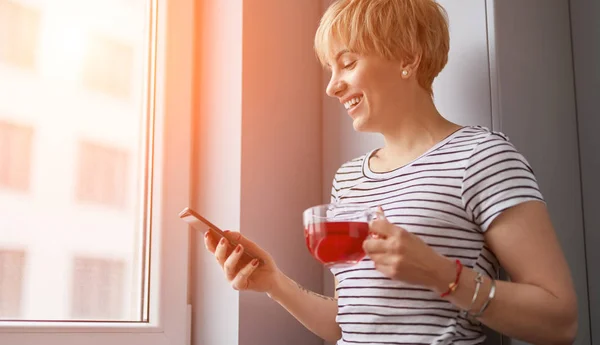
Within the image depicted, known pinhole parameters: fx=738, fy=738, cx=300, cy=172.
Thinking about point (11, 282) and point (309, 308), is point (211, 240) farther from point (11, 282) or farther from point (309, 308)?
point (11, 282)

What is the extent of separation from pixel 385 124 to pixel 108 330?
0.73m

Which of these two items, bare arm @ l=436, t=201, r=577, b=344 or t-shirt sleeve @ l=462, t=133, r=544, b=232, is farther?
t-shirt sleeve @ l=462, t=133, r=544, b=232

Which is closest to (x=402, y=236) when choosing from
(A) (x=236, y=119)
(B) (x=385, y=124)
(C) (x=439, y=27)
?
(B) (x=385, y=124)

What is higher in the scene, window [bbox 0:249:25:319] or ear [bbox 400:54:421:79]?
ear [bbox 400:54:421:79]

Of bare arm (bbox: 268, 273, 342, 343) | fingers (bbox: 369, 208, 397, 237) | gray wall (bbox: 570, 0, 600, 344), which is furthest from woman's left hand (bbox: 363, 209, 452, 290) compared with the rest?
gray wall (bbox: 570, 0, 600, 344)

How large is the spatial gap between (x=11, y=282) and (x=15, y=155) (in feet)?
0.84

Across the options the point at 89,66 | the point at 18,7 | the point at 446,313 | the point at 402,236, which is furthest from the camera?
the point at 89,66

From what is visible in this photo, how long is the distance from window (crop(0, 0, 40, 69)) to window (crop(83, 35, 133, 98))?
13 cm

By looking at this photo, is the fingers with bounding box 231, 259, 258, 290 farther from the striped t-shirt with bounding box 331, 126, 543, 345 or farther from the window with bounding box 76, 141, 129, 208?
the window with bounding box 76, 141, 129, 208

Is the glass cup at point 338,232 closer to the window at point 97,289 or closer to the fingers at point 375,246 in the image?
the fingers at point 375,246

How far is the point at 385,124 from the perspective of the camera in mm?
1338

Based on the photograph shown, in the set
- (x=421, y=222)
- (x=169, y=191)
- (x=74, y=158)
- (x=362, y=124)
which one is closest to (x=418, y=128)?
(x=362, y=124)

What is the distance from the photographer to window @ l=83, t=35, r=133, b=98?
65.2 inches

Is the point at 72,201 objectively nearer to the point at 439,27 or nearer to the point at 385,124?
the point at 385,124
